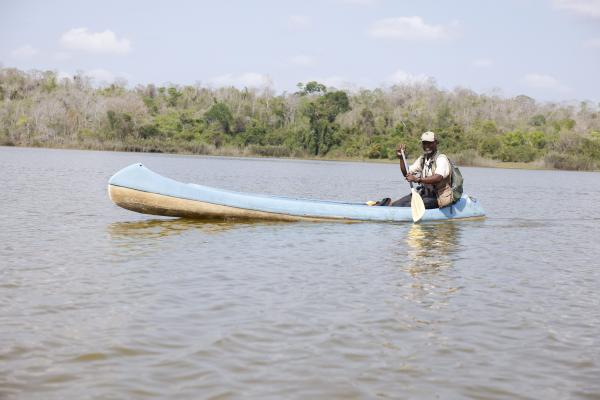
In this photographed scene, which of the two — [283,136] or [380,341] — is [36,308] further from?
[283,136]

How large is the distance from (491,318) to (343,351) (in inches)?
65.9

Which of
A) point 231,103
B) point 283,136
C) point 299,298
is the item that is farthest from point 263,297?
point 231,103

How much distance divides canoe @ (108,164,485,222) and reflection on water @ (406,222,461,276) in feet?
1.34

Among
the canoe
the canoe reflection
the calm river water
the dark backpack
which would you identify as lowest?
Result: the calm river water

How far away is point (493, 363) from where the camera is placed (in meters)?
4.56

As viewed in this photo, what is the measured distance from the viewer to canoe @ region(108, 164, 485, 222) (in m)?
10.7

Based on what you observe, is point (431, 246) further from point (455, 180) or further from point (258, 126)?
point (258, 126)

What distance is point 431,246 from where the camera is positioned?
32.2 ft

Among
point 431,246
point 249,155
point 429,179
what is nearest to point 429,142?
point 429,179

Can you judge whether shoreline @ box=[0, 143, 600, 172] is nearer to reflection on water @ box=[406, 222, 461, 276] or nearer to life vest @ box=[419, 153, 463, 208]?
life vest @ box=[419, 153, 463, 208]

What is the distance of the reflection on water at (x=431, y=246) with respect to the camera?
Result: 815 centimetres

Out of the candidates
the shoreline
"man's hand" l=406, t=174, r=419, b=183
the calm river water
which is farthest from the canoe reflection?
the shoreline

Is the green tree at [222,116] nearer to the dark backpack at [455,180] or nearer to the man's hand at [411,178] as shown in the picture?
the dark backpack at [455,180]

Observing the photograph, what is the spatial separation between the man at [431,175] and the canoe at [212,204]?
364mm
